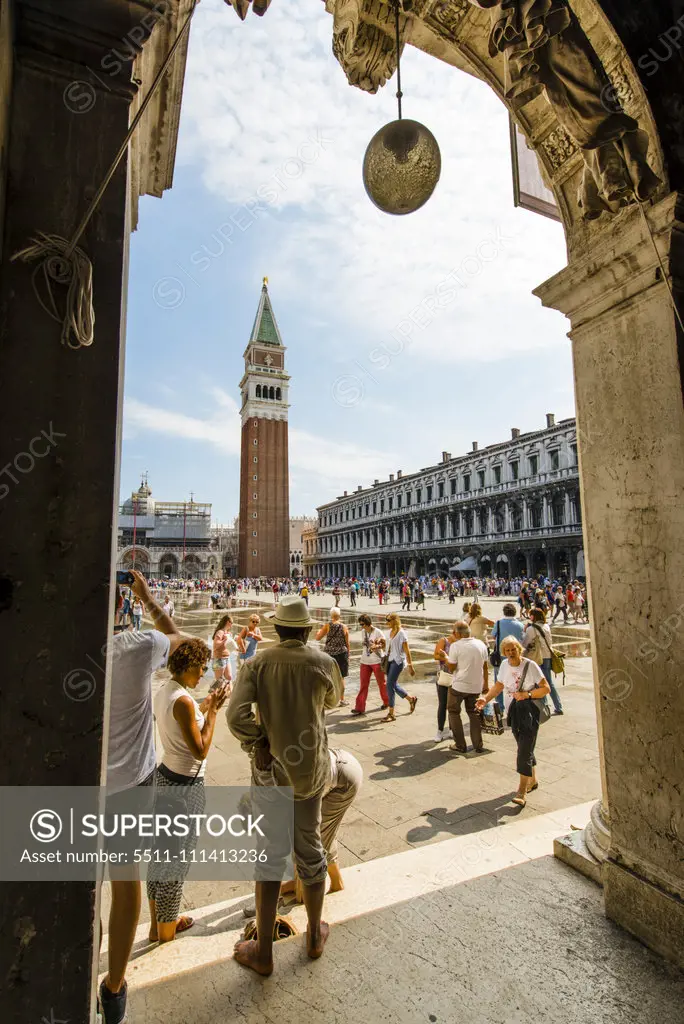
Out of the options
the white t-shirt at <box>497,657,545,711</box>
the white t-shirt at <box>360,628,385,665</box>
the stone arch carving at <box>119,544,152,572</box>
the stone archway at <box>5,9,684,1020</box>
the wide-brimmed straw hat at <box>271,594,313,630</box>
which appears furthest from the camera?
the stone arch carving at <box>119,544,152,572</box>

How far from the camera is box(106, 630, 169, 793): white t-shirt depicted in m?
2.20

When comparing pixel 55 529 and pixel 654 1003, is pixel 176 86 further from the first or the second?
pixel 654 1003

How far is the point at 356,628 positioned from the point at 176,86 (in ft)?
57.0

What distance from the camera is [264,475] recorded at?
7031cm

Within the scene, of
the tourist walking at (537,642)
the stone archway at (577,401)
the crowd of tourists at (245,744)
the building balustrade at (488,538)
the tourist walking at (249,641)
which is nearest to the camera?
the stone archway at (577,401)

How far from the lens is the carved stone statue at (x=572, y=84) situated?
1.85 meters

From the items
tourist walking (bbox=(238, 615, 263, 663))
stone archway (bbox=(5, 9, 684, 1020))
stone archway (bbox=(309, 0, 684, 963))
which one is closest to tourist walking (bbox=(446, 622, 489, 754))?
stone archway (bbox=(309, 0, 684, 963))

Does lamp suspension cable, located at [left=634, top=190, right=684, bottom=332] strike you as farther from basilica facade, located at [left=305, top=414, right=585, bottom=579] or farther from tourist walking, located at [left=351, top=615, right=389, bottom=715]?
basilica facade, located at [left=305, top=414, right=585, bottom=579]

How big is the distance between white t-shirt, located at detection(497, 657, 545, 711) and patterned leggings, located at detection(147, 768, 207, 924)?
10.1ft

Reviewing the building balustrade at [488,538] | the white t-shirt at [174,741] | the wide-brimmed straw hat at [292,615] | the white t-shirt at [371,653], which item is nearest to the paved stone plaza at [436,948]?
the white t-shirt at [174,741]

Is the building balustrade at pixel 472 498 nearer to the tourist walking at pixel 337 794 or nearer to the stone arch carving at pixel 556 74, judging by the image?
the stone arch carving at pixel 556 74

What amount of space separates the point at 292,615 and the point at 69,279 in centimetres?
168

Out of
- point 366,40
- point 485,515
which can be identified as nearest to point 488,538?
point 485,515

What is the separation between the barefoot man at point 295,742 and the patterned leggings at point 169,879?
0.50m
